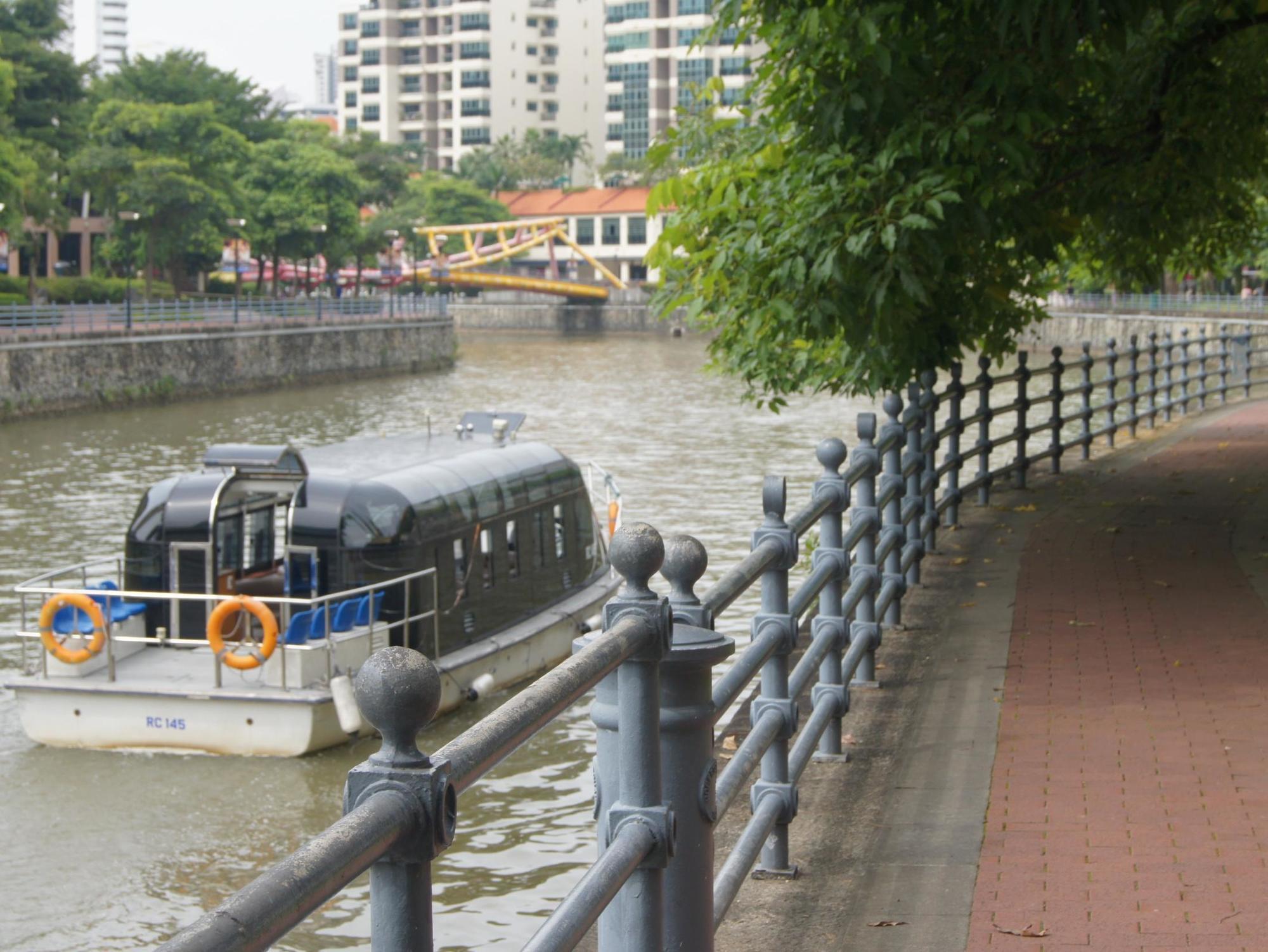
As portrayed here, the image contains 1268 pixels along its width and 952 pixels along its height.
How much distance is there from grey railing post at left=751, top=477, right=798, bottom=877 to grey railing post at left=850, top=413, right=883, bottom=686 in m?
1.84

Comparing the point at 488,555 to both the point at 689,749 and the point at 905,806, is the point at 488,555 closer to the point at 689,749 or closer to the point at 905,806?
the point at 905,806

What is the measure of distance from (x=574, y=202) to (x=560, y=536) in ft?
379

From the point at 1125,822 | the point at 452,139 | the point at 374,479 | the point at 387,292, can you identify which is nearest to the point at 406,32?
the point at 452,139

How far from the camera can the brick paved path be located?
15.7ft

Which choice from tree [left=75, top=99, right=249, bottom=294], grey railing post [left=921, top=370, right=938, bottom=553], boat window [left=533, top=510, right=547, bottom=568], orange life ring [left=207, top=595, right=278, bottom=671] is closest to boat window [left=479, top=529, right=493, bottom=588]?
boat window [left=533, top=510, right=547, bottom=568]

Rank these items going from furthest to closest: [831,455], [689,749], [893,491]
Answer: [893,491]
[831,455]
[689,749]

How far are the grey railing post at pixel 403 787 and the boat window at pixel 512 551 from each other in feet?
47.8

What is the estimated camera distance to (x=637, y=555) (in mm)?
2998

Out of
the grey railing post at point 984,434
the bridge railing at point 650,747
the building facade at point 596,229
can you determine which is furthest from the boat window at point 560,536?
the building facade at point 596,229

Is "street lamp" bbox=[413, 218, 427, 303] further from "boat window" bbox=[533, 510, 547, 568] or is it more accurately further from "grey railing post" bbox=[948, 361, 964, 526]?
"grey railing post" bbox=[948, 361, 964, 526]

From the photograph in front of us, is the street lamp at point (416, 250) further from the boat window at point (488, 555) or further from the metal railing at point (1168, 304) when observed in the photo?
the boat window at point (488, 555)

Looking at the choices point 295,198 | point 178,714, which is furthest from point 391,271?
point 178,714

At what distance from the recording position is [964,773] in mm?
6312

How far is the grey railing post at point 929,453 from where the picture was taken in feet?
34.8
